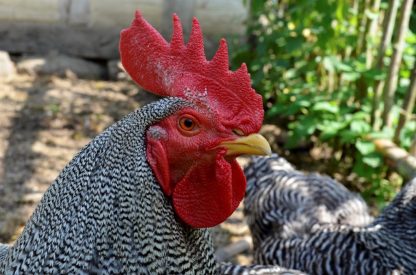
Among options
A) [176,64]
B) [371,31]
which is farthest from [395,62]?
[176,64]

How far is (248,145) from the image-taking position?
6.26 ft

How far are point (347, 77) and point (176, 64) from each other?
3428 millimetres

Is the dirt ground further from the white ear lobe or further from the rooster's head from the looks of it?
the white ear lobe

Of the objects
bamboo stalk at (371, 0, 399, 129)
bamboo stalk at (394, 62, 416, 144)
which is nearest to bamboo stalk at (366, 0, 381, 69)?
bamboo stalk at (371, 0, 399, 129)

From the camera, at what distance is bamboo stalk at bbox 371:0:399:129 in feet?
16.5

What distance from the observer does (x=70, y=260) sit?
1866mm

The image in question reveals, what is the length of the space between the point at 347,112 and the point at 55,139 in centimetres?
311

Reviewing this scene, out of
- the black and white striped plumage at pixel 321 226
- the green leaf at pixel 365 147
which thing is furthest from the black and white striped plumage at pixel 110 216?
the green leaf at pixel 365 147

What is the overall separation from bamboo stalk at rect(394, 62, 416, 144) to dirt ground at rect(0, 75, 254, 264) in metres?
1.61

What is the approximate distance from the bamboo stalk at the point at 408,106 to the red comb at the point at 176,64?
3.25 m

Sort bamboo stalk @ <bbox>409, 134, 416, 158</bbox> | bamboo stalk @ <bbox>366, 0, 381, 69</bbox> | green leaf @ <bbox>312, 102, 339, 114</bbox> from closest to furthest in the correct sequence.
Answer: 1. bamboo stalk @ <bbox>409, 134, 416, 158</bbox>
2. green leaf @ <bbox>312, 102, 339, 114</bbox>
3. bamboo stalk @ <bbox>366, 0, 381, 69</bbox>

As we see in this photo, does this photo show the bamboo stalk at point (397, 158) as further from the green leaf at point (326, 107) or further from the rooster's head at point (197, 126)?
the rooster's head at point (197, 126)

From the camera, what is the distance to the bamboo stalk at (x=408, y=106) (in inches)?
192

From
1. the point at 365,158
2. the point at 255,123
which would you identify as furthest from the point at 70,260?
the point at 365,158
